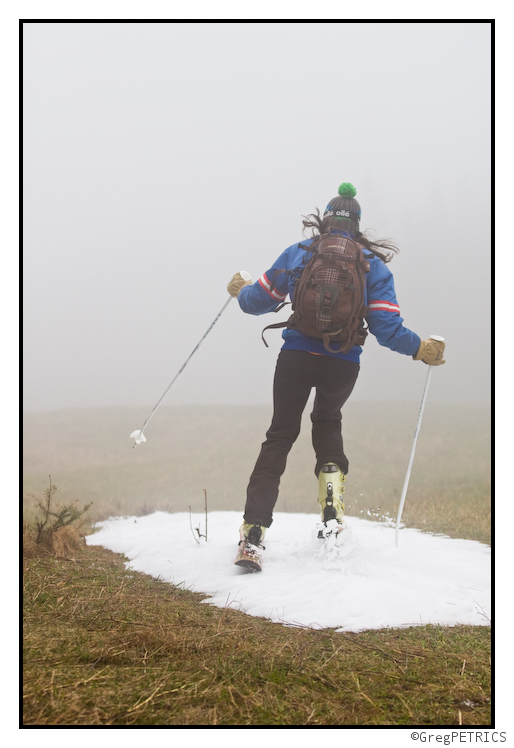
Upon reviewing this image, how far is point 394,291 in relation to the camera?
165 inches

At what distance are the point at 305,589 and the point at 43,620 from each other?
4.83 feet

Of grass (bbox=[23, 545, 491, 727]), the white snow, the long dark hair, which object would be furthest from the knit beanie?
grass (bbox=[23, 545, 491, 727])

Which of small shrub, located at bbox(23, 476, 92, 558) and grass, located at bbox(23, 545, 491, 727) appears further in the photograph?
small shrub, located at bbox(23, 476, 92, 558)

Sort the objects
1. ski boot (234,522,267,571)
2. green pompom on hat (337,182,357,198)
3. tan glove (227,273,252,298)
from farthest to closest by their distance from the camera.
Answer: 1. tan glove (227,273,252,298)
2. green pompom on hat (337,182,357,198)
3. ski boot (234,522,267,571)

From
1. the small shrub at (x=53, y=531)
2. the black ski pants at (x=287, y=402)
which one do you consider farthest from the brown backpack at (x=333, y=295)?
the small shrub at (x=53, y=531)

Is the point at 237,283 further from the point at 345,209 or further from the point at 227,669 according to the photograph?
the point at 227,669

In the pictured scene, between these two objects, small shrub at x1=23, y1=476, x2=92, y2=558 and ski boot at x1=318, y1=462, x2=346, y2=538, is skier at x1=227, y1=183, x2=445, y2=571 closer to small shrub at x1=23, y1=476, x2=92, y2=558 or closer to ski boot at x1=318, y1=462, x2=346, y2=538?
ski boot at x1=318, y1=462, x2=346, y2=538

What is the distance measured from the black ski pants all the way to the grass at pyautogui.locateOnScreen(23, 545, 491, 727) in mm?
1130

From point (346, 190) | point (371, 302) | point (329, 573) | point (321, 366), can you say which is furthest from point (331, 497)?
point (346, 190)

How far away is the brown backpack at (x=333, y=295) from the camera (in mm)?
3880

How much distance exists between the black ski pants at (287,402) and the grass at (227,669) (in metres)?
1.13

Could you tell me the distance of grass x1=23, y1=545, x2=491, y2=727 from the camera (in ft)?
5.80

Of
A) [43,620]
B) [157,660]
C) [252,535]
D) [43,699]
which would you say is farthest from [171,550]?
[43,699]

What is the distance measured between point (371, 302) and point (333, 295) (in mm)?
445
